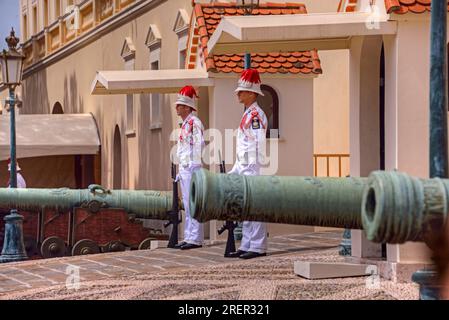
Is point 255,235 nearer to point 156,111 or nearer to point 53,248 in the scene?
point 53,248

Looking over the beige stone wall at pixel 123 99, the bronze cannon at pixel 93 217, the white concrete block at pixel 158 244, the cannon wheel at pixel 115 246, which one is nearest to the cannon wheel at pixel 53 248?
the bronze cannon at pixel 93 217

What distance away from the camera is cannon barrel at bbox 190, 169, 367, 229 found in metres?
7.59

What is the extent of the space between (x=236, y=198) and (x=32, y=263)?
945 cm

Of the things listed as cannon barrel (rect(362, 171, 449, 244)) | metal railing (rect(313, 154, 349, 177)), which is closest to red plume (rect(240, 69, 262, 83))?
metal railing (rect(313, 154, 349, 177))

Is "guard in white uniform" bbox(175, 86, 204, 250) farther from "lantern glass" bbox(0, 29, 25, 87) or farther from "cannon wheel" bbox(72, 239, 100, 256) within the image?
"lantern glass" bbox(0, 29, 25, 87)

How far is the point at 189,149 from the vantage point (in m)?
16.3

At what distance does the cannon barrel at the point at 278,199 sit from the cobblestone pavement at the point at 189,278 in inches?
87.7

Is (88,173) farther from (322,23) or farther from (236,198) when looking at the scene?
(236,198)

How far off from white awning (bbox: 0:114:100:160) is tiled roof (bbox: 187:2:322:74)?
12.0 m

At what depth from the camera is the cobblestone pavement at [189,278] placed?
34.4 feet

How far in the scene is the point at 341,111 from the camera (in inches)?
902
